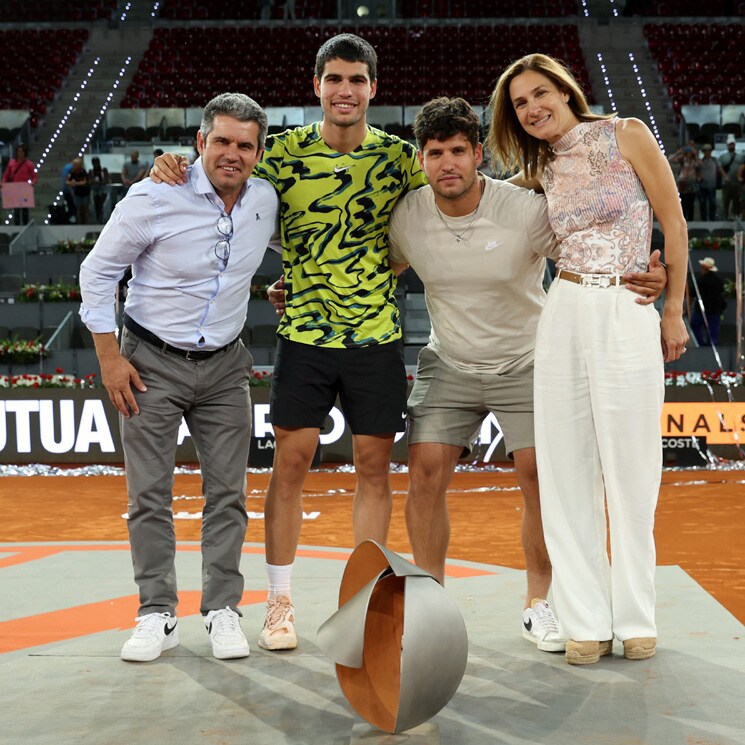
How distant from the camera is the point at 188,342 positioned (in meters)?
3.69

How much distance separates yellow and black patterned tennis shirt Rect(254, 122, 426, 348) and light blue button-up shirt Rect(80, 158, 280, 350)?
0.36 feet

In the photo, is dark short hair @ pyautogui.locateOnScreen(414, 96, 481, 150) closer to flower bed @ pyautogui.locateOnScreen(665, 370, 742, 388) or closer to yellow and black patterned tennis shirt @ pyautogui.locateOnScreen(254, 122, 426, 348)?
yellow and black patterned tennis shirt @ pyautogui.locateOnScreen(254, 122, 426, 348)

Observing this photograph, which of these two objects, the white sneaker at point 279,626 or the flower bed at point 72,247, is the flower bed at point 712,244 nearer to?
the flower bed at point 72,247

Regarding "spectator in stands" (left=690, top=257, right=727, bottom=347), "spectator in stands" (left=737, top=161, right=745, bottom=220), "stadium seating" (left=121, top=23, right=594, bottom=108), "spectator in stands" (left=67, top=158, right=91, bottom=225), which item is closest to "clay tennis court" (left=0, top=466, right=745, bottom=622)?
"spectator in stands" (left=690, top=257, right=727, bottom=347)

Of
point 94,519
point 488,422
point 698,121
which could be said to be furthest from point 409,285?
point 698,121

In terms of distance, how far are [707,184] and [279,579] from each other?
13.4 m

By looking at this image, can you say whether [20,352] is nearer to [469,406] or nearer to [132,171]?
[132,171]

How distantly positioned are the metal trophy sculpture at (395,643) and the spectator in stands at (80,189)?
13665 millimetres

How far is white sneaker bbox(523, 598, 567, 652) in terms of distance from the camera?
3.64 m

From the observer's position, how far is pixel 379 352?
3781 mm

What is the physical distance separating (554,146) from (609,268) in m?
0.46

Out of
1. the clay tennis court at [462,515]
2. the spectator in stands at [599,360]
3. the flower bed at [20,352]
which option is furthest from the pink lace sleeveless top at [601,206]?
the flower bed at [20,352]

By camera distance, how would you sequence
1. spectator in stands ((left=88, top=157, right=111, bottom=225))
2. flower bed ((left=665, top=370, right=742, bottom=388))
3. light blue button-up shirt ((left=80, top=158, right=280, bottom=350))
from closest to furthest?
light blue button-up shirt ((left=80, top=158, right=280, bottom=350))
flower bed ((left=665, top=370, right=742, bottom=388))
spectator in stands ((left=88, top=157, right=111, bottom=225))

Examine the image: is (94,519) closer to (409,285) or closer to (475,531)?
(475,531)
